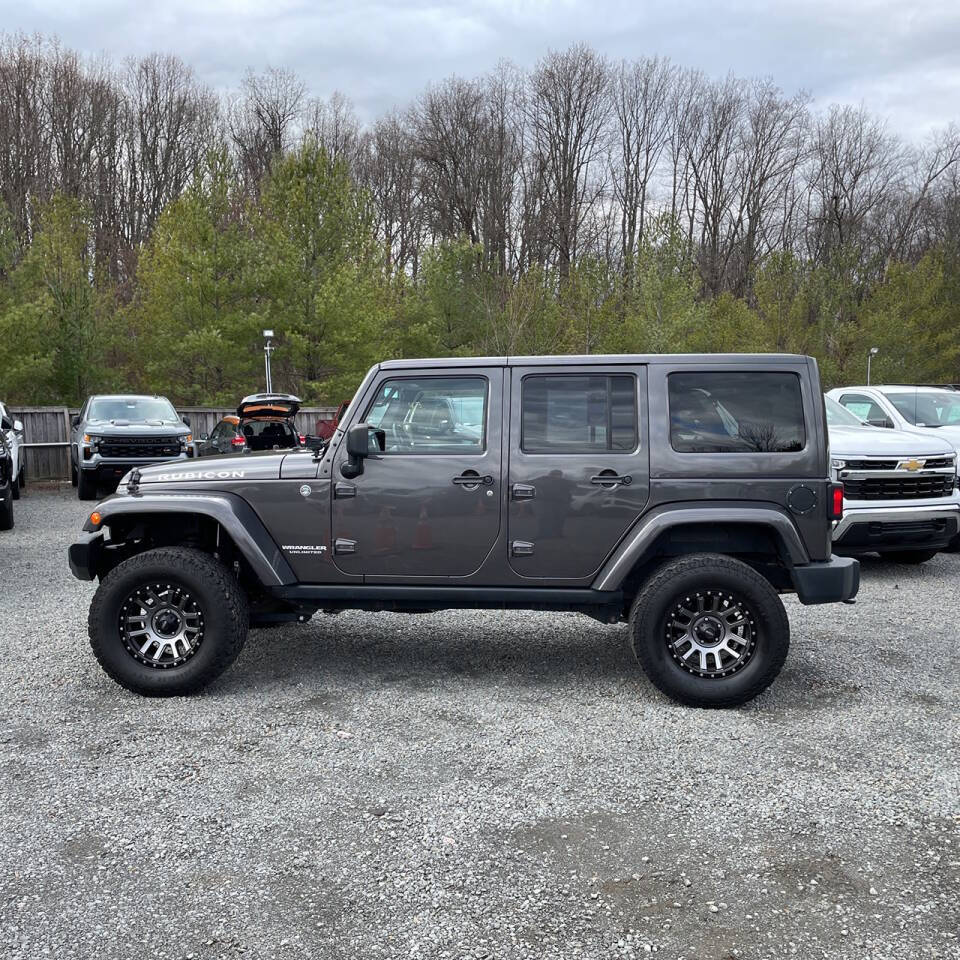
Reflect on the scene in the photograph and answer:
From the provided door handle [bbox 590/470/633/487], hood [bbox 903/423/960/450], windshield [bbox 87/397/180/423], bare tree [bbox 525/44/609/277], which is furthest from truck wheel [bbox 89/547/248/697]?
bare tree [bbox 525/44/609/277]

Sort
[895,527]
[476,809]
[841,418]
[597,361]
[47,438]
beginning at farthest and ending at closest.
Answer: [47,438] < [841,418] < [895,527] < [597,361] < [476,809]

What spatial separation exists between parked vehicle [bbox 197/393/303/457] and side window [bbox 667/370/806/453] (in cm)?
1207

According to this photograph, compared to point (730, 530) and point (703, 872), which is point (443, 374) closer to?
point (730, 530)

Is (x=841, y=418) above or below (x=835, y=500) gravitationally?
above

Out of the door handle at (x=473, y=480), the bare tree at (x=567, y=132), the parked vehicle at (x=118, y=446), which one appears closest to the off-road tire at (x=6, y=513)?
the parked vehicle at (x=118, y=446)

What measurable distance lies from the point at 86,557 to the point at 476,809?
9.64 feet

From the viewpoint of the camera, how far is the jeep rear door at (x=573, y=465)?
508 centimetres

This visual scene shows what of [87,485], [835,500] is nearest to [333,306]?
[87,485]

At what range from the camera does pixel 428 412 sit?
208 inches

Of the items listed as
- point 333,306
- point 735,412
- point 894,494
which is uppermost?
point 333,306

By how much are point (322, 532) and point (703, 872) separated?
280 cm

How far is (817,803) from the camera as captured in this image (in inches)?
153

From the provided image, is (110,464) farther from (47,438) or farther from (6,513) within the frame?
(47,438)

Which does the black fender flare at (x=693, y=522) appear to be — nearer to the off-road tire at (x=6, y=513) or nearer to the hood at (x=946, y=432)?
the hood at (x=946, y=432)
